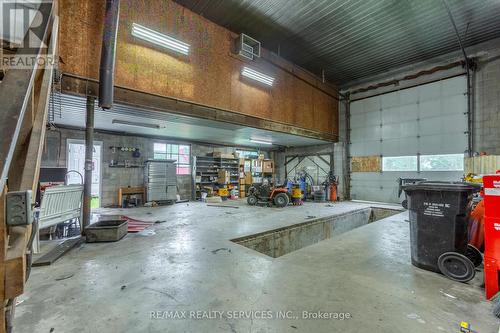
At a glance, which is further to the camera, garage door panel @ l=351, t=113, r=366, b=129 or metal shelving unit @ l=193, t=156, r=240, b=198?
metal shelving unit @ l=193, t=156, r=240, b=198

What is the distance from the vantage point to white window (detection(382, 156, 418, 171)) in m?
8.20

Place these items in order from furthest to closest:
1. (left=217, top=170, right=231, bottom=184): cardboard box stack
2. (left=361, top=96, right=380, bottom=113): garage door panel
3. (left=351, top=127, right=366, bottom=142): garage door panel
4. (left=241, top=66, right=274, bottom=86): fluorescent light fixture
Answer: (left=217, top=170, right=231, bottom=184): cardboard box stack < (left=351, top=127, right=366, bottom=142): garage door panel < (left=361, top=96, right=380, bottom=113): garage door panel < (left=241, top=66, right=274, bottom=86): fluorescent light fixture

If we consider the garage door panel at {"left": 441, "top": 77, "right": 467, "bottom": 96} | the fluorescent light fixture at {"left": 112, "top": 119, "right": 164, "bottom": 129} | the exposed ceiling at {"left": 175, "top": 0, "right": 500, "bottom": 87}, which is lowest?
the fluorescent light fixture at {"left": 112, "top": 119, "right": 164, "bottom": 129}

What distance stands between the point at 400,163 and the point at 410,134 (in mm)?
1149

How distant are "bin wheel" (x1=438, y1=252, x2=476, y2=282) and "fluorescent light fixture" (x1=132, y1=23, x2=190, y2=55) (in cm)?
612

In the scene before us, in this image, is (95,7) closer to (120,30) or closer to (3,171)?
(120,30)

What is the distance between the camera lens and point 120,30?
14.9ft

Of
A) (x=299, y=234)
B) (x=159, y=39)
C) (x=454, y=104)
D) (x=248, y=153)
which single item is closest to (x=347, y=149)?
(x=454, y=104)

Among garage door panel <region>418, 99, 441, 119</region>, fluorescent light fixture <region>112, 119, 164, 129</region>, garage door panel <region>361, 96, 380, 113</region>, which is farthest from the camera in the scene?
garage door panel <region>361, 96, 380, 113</region>

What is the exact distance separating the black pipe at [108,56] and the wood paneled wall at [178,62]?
1.69 feet

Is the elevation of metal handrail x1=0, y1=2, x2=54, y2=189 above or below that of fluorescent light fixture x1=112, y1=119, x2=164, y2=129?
below

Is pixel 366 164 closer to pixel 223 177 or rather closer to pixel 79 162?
pixel 223 177

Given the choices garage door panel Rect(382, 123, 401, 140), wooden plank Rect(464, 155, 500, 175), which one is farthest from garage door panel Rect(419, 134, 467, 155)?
garage door panel Rect(382, 123, 401, 140)

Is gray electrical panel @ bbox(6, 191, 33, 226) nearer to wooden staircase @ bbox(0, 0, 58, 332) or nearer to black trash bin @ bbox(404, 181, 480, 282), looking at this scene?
wooden staircase @ bbox(0, 0, 58, 332)
